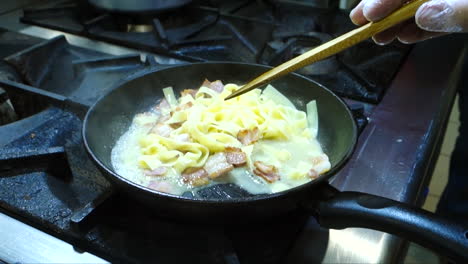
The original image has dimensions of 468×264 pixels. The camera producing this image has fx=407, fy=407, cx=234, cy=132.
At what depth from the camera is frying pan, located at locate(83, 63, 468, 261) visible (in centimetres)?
62

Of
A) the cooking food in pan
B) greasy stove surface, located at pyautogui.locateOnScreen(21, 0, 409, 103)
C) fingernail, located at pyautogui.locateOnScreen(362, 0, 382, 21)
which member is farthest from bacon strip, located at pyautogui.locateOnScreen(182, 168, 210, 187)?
greasy stove surface, located at pyautogui.locateOnScreen(21, 0, 409, 103)

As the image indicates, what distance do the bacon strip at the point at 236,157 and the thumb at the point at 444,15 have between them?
1.50 ft

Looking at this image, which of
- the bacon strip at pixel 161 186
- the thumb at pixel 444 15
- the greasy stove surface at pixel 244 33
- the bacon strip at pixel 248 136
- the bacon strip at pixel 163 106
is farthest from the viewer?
the greasy stove surface at pixel 244 33

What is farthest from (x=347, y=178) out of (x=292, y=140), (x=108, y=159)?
(x=108, y=159)

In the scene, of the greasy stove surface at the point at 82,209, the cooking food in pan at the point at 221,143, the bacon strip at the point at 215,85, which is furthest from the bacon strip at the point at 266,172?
the bacon strip at the point at 215,85

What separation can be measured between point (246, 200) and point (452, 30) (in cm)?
51

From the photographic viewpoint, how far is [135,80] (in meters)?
1.12

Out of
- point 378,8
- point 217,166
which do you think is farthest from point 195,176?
point 378,8

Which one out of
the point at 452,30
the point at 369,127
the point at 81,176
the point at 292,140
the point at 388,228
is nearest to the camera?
the point at 388,228

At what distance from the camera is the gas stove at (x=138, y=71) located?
0.79 metres

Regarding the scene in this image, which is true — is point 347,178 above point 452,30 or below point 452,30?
below

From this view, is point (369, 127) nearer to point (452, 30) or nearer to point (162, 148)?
point (452, 30)

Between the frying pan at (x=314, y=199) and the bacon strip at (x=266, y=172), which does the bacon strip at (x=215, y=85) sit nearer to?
the frying pan at (x=314, y=199)

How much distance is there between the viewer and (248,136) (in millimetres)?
1043
